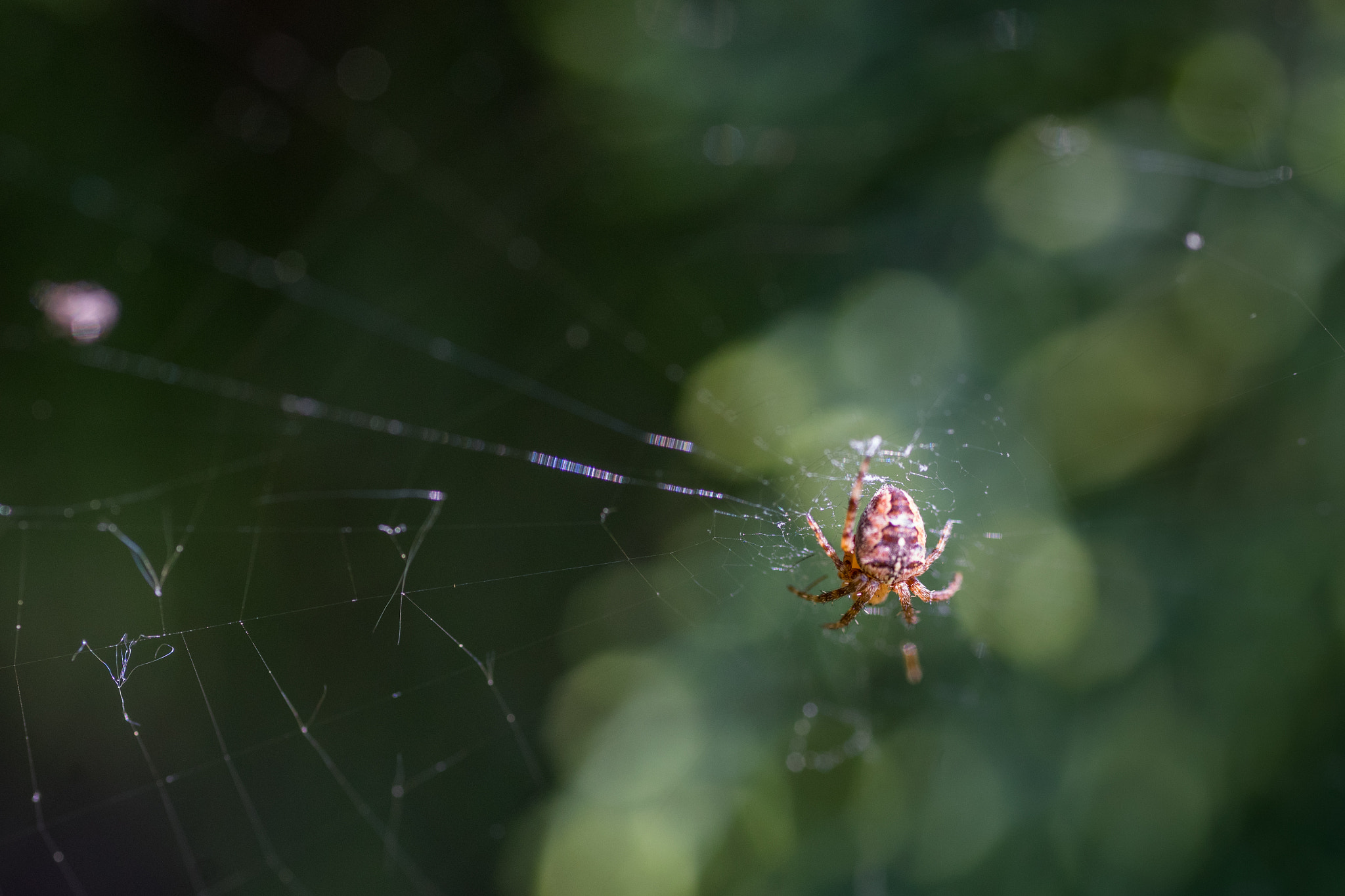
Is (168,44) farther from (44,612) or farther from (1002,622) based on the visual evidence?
(1002,622)

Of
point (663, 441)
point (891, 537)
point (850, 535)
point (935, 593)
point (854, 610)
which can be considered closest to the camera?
point (891, 537)

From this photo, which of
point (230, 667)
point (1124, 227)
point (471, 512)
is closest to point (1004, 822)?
Answer: point (1124, 227)

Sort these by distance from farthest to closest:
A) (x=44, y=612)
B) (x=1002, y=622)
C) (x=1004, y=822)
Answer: (x=44, y=612), (x=1002, y=622), (x=1004, y=822)

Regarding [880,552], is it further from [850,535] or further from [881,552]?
[850,535]

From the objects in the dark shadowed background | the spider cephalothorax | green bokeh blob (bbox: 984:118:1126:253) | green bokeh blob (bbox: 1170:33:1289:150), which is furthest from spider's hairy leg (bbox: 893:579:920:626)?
green bokeh blob (bbox: 1170:33:1289:150)

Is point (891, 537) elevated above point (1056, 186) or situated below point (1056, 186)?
below

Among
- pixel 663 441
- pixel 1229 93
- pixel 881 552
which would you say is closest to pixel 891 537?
pixel 881 552

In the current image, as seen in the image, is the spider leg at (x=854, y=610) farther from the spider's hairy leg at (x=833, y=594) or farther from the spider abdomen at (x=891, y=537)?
the spider abdomen at (x=891, y=537)
